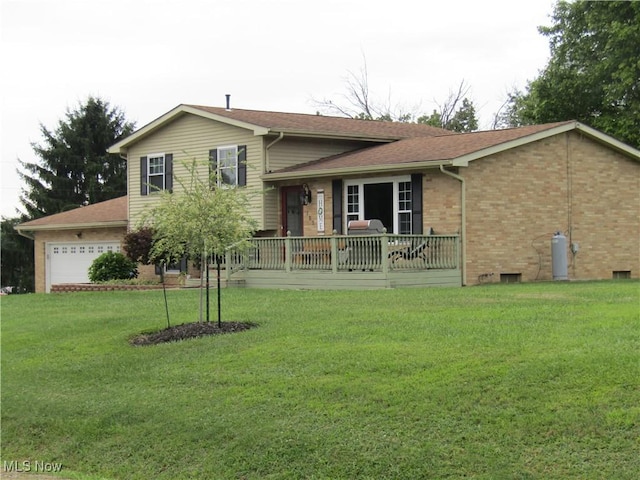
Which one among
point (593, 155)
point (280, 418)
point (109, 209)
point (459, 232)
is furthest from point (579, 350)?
point (109, 209)

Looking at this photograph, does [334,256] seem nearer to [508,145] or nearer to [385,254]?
[385,254]

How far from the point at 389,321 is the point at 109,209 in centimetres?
2439

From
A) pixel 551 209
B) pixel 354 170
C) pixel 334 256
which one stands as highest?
pixel 354 170

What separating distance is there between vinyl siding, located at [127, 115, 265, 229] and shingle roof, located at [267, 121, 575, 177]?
1267 mm

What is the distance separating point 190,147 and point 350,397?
832 inches

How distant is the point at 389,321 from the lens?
551 inches

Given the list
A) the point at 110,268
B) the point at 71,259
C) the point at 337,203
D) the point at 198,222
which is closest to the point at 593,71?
the point at 337,203

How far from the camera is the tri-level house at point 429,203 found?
22.9m

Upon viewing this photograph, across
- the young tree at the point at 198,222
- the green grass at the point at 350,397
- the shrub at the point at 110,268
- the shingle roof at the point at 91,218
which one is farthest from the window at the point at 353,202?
the young tree at the point at 198,222

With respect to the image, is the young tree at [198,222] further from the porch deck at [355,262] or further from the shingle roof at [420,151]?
the shingle roof at [420,151]

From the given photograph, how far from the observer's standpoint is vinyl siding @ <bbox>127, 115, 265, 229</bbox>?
28.2 m

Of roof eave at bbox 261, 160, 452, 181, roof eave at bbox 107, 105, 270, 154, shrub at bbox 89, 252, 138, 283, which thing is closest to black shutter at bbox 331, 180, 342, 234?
roof eave at bbox 261, 160, 452, 181

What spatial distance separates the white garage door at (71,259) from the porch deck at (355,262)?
11887 millimetres

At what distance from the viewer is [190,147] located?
3014cm
